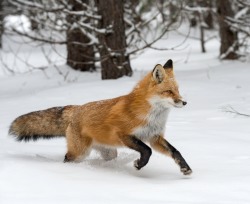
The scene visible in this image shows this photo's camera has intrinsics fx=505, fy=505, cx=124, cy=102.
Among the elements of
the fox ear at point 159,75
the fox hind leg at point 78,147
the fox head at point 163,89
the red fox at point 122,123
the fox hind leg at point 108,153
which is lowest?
the fox hind leg at point 108,153

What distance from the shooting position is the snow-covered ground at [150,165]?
3760 mm

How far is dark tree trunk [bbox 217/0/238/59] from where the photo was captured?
46.0 ft

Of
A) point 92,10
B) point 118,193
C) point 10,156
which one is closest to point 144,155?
point 118,193

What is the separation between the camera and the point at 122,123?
191 inches

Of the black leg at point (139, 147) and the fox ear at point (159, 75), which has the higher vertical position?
the fox ear at point (159, 75)

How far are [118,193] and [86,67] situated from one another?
32.1 ft

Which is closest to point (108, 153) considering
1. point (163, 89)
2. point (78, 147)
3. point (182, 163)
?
point (78, 147)

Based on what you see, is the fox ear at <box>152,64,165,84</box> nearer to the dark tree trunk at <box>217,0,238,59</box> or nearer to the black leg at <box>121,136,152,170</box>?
the black leg at <box>121,136,152,170</box>

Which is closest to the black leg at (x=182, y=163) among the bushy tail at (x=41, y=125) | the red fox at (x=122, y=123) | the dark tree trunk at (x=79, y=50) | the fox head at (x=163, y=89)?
the red fox at (x=122, y=123)

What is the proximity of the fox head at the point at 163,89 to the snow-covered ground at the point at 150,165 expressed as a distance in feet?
2.39

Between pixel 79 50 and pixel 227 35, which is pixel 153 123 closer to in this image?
pixel 79 50

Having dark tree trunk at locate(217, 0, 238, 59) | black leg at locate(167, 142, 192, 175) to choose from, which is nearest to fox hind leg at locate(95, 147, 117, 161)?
black leg at locate(167, 142, 192, 175)

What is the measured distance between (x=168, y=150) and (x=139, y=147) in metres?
0.36

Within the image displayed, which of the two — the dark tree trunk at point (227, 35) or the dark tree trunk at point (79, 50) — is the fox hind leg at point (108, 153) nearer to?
the dark tree trunk at point (79, 50)
